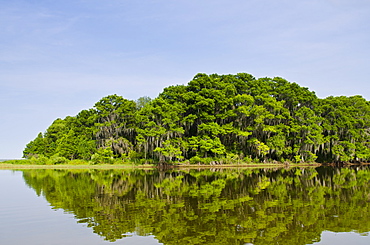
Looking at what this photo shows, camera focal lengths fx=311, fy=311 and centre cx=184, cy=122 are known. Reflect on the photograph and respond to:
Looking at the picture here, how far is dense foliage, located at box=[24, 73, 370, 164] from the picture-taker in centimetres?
5409

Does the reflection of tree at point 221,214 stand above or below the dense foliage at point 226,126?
below

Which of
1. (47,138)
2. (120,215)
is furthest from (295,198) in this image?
(47,138)

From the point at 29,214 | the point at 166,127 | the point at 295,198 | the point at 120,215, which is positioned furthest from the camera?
the point at 166,127

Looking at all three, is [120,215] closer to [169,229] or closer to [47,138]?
[169,229]

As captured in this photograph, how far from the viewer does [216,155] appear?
185ft

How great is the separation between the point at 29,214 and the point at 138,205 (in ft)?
16.1

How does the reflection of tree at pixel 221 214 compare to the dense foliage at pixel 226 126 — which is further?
the dense foliage at pixel 226 126

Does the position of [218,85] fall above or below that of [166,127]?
above

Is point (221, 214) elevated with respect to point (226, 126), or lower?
lower

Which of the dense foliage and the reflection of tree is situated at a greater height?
the dense foliage

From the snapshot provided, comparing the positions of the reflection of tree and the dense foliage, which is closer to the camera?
the reflection of tree

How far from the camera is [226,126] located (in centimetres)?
5697

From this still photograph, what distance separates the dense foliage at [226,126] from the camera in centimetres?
5409

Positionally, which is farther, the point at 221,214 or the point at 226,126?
the point at 226,126
